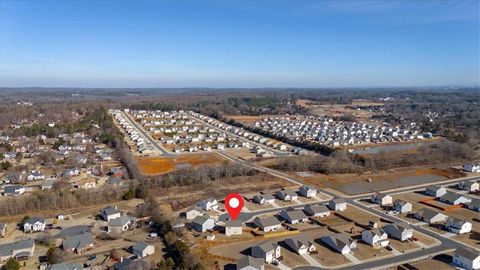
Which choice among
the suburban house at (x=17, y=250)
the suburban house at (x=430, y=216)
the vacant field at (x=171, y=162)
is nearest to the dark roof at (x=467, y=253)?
the suburban house at (x=430, y=216)

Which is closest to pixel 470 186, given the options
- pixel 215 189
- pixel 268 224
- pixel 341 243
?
pixel 341 243

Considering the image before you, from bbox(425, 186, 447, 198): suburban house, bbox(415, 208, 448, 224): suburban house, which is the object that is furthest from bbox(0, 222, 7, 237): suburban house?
bbox(425, 186, 447, 198): suburban house

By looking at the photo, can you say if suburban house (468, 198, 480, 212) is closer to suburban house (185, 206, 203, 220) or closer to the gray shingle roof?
suburban house (185, 206, 203, 220)

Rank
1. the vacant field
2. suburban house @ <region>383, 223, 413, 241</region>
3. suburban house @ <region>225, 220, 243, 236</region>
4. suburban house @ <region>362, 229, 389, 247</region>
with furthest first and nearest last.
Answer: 1. the vacant field
2. suburban house @ <region>225, 220, 243, 236</region>
3. suburban house @ <region>383, 223, 413, 241</region>
4. suburban house @ <region>362, 229, 389, 247</region>

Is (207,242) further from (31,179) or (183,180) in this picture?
(31,179)

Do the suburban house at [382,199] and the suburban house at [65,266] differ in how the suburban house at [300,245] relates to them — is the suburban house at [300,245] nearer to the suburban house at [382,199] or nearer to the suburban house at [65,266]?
the suburban house at [382,199]

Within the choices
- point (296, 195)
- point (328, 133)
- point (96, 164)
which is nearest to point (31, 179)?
point (96, 164)
